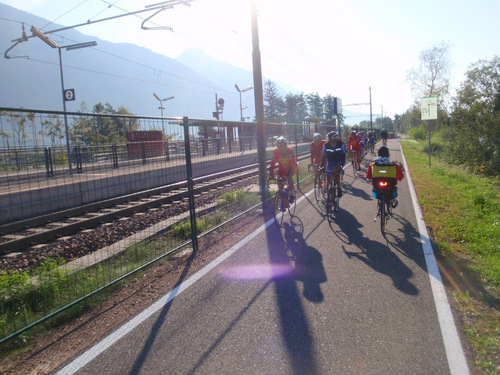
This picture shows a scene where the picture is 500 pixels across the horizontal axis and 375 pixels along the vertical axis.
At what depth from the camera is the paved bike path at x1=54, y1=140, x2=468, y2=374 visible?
3.09 metres

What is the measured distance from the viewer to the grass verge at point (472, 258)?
337 cm

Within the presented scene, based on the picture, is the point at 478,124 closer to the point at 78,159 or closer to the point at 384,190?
the point at 384,190

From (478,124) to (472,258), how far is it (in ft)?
A: 68.6

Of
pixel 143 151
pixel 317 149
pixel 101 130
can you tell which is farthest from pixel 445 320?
pixel 317 149

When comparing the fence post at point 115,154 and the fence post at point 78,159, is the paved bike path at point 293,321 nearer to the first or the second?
the fence post at point 115,154

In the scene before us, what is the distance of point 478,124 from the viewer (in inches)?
894

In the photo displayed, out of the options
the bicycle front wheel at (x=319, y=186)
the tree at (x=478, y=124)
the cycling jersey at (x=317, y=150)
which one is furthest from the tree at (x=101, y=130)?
the tree at (x=478, y=124)

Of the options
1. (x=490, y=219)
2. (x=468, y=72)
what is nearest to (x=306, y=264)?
(x=490, y=219)

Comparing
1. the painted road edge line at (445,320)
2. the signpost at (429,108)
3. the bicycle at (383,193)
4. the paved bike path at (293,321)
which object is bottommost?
the painted road edge line at (445,320)

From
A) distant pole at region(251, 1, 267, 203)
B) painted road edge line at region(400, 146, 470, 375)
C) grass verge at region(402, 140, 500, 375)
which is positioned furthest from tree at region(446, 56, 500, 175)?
painted road edge line at region(400, 146, 470, 375)

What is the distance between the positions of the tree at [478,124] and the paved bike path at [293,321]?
19815 mm

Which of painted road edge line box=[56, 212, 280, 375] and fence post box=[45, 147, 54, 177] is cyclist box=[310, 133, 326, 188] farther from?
fence post box=[45, 147, 54, 177]

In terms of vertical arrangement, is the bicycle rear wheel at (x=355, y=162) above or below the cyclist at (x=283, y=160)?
below

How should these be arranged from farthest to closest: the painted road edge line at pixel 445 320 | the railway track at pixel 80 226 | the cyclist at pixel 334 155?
the cyclist at pixel 334 155, the railway track at pixel 80 226, the painted road edge line at pixel 445 320
